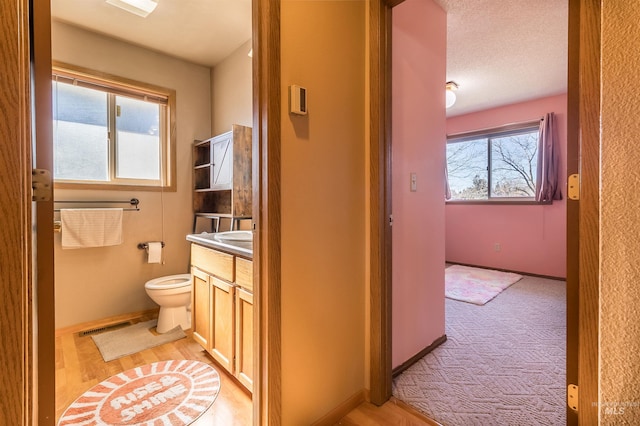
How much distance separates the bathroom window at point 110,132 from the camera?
2.45 m

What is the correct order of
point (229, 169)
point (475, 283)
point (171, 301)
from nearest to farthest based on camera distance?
point (171, 301), point (229, 169), point (475, 283)

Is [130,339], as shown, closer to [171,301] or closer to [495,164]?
[171,301]

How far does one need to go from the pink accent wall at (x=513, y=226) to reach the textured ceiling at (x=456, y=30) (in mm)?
949

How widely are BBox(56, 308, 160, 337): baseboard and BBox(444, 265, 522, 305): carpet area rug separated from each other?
3.19m

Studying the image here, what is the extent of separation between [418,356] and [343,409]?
76 centimetres

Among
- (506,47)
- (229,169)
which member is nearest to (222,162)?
(229,169)

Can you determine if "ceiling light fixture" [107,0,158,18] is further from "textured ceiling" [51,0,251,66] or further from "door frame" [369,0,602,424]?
"door frame" [369,0,602,424]

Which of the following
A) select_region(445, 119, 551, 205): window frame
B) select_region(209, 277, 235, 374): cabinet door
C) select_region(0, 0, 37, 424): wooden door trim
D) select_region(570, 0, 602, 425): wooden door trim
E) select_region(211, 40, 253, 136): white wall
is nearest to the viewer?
select_region(0, 0, 37, 424): wooden door trim

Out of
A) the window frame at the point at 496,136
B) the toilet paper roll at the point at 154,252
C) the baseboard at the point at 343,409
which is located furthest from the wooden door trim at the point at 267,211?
the window frame at the point at 496,136

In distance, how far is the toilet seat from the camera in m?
2.39

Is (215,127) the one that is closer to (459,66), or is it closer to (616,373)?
(459,66)

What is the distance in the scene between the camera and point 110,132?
2.69m

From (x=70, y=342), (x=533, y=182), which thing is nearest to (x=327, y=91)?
(x=70, y=342)

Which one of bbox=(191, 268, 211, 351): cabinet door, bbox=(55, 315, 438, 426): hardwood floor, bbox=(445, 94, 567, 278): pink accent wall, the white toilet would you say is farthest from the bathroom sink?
bbox=(445, 94, 567, 278): pink accent wall
